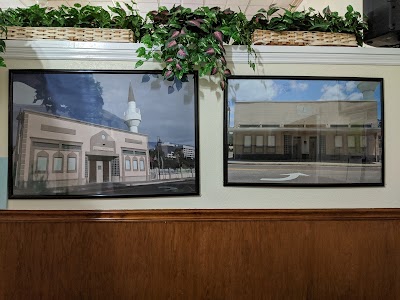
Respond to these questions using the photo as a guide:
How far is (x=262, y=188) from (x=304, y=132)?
40cm

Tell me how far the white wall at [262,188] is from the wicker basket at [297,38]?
47 mm

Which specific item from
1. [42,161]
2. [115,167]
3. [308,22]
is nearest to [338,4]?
[308,22]

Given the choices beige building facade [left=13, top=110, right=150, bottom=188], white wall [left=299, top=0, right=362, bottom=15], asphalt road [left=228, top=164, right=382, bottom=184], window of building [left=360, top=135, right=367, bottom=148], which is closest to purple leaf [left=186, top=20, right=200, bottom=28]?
beige building facade [left=13, top=110, right=150, bottom=188]

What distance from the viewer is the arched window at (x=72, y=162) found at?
1.76 m

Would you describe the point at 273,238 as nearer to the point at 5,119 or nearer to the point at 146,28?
the point at 146,28

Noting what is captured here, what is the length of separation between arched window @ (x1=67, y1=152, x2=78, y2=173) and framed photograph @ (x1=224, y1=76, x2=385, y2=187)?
0.83m

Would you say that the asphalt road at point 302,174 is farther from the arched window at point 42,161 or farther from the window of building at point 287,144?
the arched window at point 42,161

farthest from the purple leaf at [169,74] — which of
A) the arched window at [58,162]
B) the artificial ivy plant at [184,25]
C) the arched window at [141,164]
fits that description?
the arched window at [58,162]

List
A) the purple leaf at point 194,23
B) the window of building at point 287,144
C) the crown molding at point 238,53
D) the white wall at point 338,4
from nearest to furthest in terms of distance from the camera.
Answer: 1. the purple leaf at point 194,23
2. the crown molding at point 238,53
3. the window of building at point 287,144
4. the white wall at point 338,4

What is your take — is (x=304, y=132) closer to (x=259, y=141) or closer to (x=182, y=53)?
(x=259, y=141)

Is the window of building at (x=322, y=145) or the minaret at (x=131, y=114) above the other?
the minaret at (x=131, y=114)

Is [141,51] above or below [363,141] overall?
above

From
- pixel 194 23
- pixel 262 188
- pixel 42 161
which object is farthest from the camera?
pixel 262 188

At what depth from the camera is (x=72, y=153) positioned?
5.78 ft
